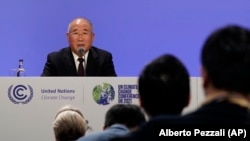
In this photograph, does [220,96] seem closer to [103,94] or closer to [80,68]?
[103,94]

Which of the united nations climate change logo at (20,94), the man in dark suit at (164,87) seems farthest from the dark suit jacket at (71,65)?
the man in dark suit at (164,87)

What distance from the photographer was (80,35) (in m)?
4.33

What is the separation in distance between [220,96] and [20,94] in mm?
2896

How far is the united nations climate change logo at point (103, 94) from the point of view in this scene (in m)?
3.68

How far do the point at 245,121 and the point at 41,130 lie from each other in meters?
2.86

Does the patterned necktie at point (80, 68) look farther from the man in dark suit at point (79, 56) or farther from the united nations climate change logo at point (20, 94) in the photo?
the united nations climate change logo at point (20, 94)

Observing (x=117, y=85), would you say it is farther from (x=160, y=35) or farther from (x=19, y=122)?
(x=160, y=35)

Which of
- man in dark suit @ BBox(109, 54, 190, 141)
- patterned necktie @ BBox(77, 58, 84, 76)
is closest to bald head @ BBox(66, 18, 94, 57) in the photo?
patterned necktie @ BBox(77, 58, 84, 76)

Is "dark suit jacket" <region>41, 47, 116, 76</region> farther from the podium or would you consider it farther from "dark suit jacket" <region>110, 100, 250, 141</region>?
"dark suit jacket" <region>110, 100, 250, 141</region>

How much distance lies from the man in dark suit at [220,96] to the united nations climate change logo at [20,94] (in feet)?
9.18

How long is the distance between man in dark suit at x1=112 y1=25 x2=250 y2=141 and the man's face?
3.30 m

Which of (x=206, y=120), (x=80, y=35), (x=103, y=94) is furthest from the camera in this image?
(x=80, y=35)

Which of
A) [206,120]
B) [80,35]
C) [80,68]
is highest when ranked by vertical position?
[80,35]

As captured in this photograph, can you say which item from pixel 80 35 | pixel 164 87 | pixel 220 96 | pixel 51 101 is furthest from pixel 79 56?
pixel 220 96
